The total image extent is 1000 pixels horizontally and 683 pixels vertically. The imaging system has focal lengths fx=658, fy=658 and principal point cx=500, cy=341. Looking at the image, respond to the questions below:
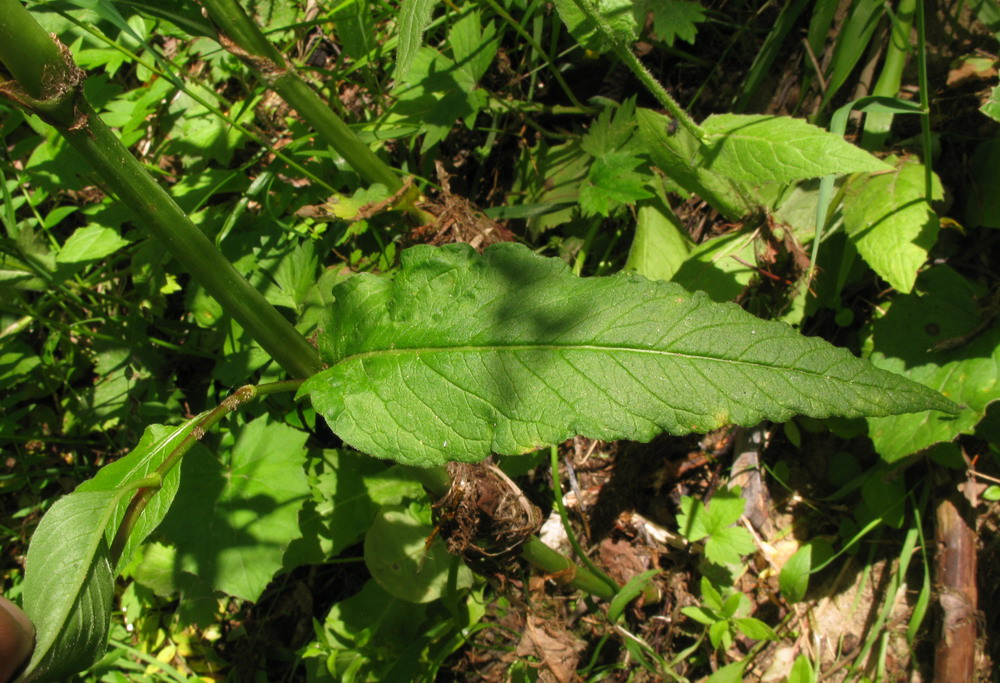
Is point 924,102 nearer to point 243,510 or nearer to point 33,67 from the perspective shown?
point 33,67

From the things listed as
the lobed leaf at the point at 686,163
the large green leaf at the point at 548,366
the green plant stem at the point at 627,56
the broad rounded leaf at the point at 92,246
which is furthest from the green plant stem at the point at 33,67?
the broad rounded leaf at the point at 92,246

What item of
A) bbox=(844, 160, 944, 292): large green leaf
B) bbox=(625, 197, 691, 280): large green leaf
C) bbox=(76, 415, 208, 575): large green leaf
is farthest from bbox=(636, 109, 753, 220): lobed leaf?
bbox=(76, 415, 208, 575): large green leaf

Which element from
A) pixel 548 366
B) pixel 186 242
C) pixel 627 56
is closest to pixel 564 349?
pixel 548 366

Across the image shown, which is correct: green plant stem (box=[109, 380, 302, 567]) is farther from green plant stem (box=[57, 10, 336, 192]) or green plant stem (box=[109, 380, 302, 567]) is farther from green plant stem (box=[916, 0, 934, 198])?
green plant stem (box=[916, 0, 934, 198])

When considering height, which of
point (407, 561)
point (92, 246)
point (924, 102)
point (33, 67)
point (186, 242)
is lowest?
point (407, 561)

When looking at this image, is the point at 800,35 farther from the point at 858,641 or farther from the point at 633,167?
the point at 858,641

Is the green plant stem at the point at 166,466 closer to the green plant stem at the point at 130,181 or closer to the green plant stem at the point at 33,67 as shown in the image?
the green plant stem at the point at 130,181

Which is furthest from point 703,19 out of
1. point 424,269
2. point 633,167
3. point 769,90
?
point 424,269

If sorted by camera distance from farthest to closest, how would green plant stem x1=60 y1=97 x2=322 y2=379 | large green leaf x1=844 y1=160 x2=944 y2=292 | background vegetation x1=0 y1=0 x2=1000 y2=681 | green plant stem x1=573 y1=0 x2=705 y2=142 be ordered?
background vegetation x1=0 y1=0 x2=1000 y2=681
large green leaf x1=844 y1=160 x2=944 y2=292
green plant stem x1=573 y1=0 x2=705 y2=142
green plant stem x1=60 y1=97 x2=322 y2=379
